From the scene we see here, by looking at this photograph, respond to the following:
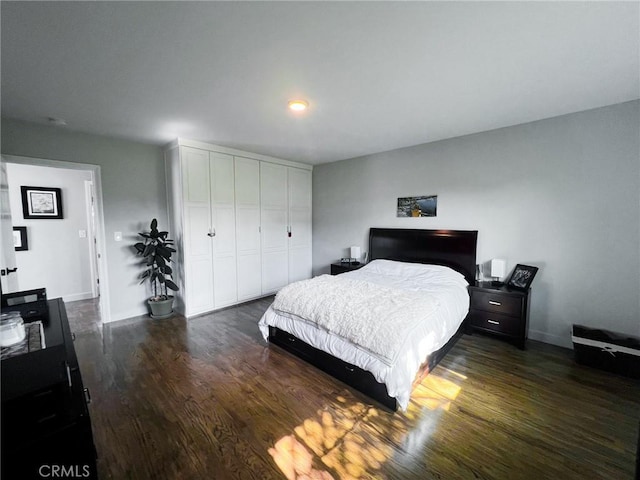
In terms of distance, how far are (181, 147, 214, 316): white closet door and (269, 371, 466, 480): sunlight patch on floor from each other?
8.39 ft

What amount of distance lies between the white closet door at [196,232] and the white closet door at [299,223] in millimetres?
1580

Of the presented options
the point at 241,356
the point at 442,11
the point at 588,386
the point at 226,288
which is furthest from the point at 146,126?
the point at 588,386

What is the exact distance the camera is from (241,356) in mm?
2676

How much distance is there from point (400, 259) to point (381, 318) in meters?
2.05

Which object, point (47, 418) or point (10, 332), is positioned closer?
point (47, 418)

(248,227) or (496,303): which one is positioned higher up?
(248,227)

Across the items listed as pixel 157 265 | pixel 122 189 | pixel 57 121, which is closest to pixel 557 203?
pixel 157 265

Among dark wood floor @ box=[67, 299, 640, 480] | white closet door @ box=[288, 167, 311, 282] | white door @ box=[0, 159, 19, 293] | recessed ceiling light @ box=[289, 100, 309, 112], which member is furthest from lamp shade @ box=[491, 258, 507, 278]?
white door @ box=[0, 159, 19, 293]

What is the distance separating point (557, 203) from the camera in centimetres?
277

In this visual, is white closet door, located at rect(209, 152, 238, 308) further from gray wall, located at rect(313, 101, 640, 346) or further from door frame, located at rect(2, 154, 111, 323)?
gray wall, located at rect(313, 101, 640, 346)

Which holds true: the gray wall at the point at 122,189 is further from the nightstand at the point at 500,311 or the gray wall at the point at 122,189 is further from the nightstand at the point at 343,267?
the nightstand at the point at 500,311

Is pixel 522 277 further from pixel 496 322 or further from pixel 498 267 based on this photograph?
pixel 496 322

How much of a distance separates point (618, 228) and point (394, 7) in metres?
2.91

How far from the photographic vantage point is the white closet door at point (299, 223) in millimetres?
4957
